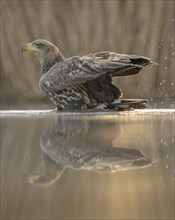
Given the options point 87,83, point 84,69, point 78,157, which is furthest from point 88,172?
point 87,83

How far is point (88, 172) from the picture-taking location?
2.22 meters

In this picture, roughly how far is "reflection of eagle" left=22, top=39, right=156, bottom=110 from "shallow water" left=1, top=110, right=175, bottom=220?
5.25 feet

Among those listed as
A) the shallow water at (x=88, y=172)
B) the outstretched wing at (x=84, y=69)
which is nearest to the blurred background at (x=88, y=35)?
the outstretched wing at (x=84, y=69)

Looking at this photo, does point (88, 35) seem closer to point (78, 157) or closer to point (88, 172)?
point (78, 157)

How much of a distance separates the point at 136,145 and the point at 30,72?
5.50 meters

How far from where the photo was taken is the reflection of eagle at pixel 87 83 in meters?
5.40

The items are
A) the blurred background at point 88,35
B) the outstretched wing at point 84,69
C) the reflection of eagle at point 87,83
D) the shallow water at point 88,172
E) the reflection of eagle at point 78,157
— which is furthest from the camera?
the blurred background at point 88,35

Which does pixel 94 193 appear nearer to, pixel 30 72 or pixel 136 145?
pixel 136 145

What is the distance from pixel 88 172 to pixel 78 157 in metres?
0.30

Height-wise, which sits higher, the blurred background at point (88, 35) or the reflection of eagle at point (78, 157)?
the reflection of eagle at point (78, 157)

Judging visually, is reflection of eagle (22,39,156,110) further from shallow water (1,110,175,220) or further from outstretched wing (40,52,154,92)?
shallow water (1,110,175,220)

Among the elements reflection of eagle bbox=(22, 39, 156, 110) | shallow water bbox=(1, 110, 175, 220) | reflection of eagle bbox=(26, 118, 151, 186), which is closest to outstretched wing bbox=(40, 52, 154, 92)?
reflection of eagle bbox=(22, 39, 156, 110)

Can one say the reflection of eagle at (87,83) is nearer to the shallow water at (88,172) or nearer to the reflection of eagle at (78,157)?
the shallow water at (88,172)

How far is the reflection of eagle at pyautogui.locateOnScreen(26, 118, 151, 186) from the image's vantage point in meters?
2.25
